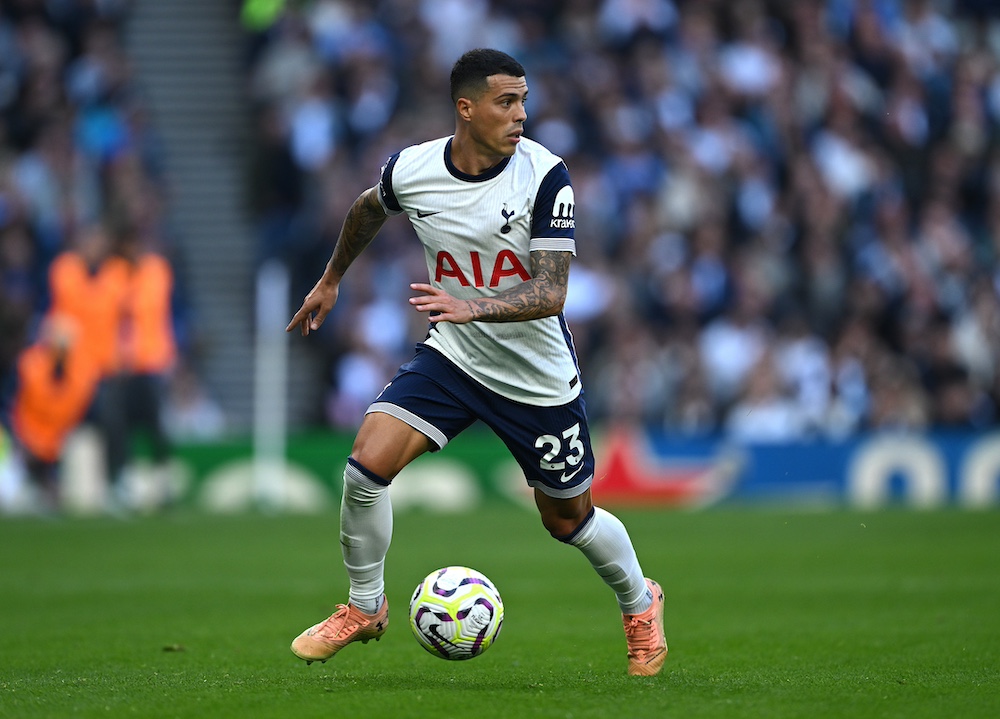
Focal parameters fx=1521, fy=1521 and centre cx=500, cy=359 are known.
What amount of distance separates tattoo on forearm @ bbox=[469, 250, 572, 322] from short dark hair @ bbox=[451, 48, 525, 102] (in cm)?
74

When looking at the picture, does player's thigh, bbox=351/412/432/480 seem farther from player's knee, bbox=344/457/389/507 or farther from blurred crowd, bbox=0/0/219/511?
blurred crowd, bbox=0/0/219/511

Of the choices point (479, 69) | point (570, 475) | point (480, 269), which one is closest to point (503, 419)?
point (570, 475)

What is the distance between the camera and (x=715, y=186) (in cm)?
1956

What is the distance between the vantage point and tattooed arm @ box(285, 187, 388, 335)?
653cm

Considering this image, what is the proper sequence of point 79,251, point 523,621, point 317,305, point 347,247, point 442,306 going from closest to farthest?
point 442,306
point 317,305
point 347,247
point 523,621
point 79,251

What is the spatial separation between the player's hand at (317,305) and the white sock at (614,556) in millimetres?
1428

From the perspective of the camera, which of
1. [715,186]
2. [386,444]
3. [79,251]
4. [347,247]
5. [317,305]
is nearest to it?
[386,444]

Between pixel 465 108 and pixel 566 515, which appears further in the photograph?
pixel 566 515

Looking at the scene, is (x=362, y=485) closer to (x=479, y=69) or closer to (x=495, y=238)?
(x=495, y=238)

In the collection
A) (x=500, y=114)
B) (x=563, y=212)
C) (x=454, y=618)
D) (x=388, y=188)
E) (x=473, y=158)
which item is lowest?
(x=454, y=618)

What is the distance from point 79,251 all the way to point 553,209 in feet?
35.9

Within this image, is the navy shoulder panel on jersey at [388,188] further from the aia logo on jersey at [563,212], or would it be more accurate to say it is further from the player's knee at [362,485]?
the player's knee at [362,485]

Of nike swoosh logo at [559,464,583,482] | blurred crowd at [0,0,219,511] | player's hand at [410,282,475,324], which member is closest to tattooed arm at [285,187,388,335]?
player's hand at [410,282,475,324]

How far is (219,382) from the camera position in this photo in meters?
19.7
